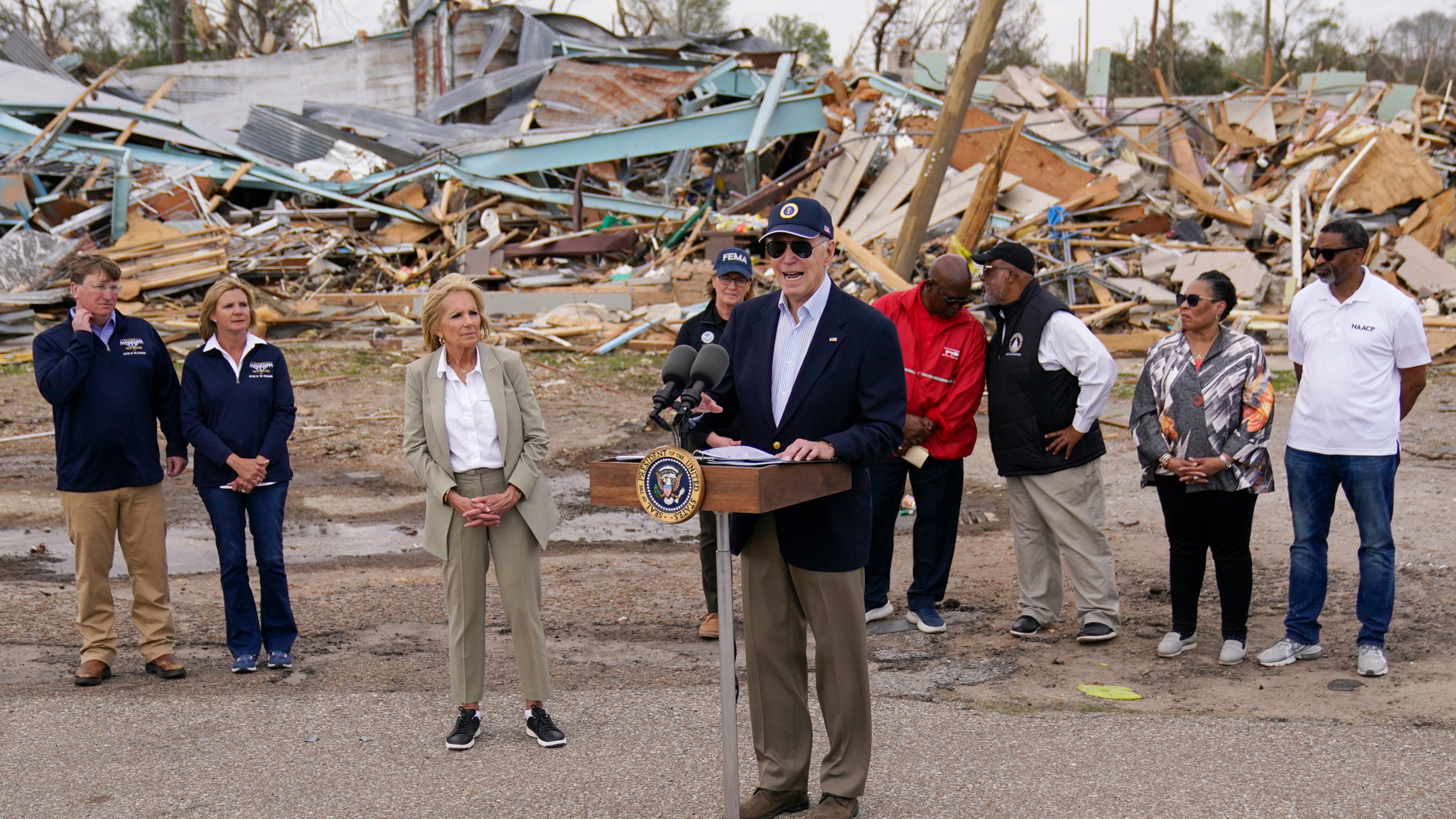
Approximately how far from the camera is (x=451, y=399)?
5.04m

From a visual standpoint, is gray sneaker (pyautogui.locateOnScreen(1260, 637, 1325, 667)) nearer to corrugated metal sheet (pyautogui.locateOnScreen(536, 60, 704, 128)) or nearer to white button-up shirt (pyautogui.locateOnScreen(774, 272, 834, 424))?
white button-up shirt (pyautogui.locateOnScreen(774, 272, 834, 424))

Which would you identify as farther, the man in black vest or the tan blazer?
the man in black vest

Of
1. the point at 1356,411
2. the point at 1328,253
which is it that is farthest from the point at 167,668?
the point at 1328,253

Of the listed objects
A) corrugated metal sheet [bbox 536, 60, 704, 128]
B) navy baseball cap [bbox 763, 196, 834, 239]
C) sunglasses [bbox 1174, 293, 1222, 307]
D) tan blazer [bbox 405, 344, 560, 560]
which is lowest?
tan blazer [bbox 405, 344, 560, 560]

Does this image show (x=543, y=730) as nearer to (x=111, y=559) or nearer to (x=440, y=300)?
(x=440, y=300)

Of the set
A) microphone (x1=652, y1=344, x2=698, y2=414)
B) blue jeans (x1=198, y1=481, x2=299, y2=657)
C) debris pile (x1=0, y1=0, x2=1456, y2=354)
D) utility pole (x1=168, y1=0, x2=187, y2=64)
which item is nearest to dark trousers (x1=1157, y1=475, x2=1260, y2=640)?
microphone (x1=652, y1=344, x2=698, y2=414)

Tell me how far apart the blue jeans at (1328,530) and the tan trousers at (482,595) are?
3.53 metres

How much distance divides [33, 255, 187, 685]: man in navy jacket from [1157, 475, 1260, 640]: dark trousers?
4.85 m

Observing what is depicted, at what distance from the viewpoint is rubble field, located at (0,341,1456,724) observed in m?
5.62

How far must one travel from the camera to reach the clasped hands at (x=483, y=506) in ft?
16.0

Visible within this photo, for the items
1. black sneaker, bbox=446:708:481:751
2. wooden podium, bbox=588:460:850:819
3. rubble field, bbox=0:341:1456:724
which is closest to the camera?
wooden podium, bbox=588:460:850:819

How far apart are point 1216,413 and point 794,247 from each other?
283cm

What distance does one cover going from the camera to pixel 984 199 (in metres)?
16.4

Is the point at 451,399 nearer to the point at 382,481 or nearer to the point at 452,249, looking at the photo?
the point at 382,481
